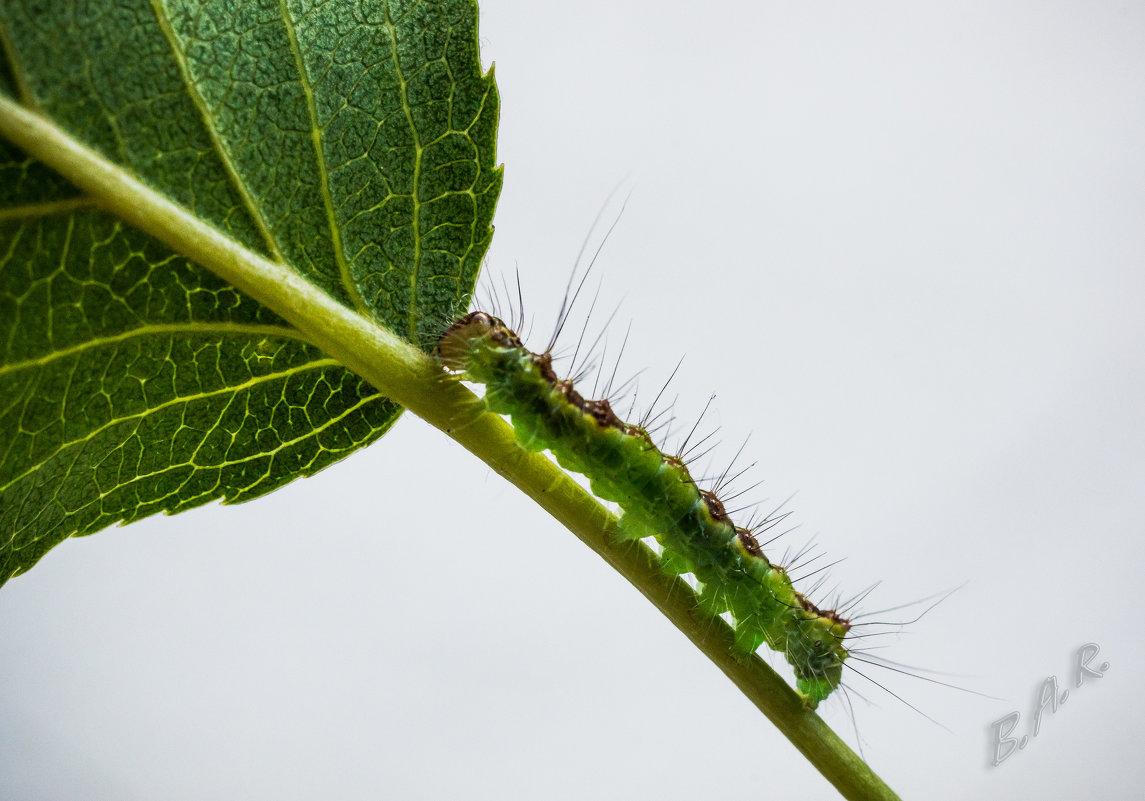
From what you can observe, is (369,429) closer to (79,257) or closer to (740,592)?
(79,257)

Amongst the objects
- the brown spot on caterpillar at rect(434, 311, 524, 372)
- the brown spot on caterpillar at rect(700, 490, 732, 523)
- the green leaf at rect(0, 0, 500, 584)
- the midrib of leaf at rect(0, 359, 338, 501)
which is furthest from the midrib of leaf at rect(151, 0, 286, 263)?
the brown spot on caterpillar at rect(700, 490, 732, 523)

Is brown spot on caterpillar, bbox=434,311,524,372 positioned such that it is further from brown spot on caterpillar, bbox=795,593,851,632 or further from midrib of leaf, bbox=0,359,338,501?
brown spot on caterpillar, bbox=795,593,851,632

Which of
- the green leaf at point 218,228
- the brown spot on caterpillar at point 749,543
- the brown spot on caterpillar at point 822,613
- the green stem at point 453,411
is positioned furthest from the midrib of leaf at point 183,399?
the brown spot on caterpillar at point 822,613

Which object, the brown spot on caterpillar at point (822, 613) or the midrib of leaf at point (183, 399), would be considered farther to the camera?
the brown spot on caterpillar at point (822, 613)

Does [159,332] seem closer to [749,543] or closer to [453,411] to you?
[453,411]

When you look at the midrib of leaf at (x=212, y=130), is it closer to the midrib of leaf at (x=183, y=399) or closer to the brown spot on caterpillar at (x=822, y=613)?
the midrib of leaf at (x=183, y=399)

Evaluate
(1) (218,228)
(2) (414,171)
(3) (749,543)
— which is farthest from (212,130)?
(3) (749,543)

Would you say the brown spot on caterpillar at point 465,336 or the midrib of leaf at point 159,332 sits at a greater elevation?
the brown spot on caterpillar at point 465,336
